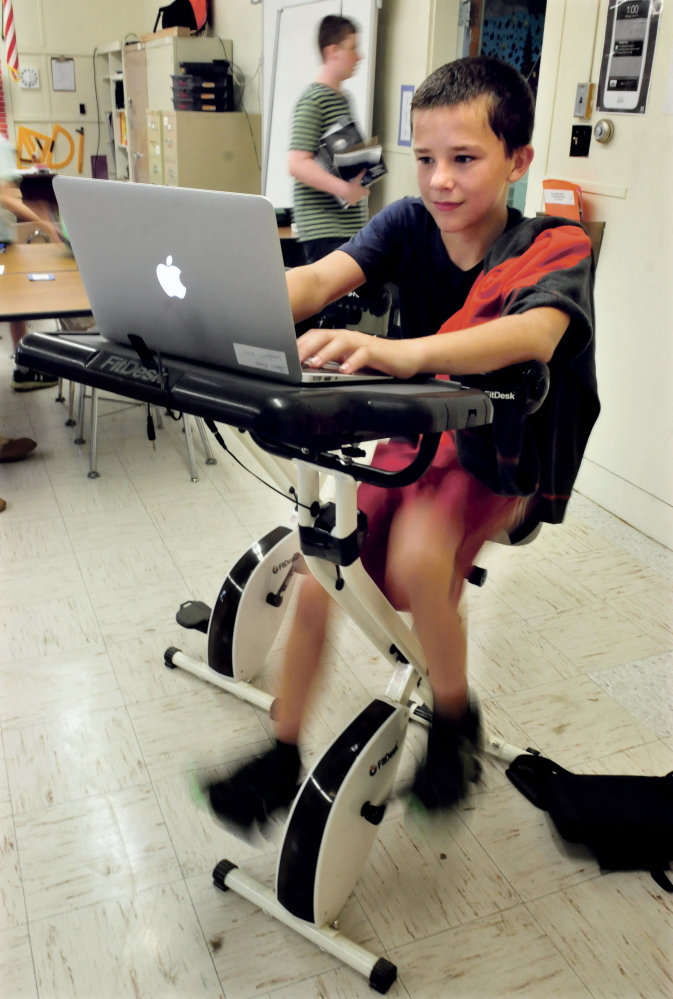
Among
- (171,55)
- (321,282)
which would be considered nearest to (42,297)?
(321,282)

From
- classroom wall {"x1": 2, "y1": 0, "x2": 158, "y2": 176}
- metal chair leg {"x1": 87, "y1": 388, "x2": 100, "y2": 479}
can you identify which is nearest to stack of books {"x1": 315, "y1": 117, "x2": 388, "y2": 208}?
metal chair leg {"x1": 87, "y1": 388, "x2": 100, "y2": 479}

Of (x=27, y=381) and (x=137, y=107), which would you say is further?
(x=137, y=107)

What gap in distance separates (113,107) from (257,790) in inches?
326

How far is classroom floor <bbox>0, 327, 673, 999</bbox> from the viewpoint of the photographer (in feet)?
4.20

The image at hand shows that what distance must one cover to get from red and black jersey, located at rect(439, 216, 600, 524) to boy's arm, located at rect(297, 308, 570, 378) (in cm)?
4

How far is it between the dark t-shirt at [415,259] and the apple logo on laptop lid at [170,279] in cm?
54

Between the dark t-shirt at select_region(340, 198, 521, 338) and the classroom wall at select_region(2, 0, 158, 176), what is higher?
the classroom wall at select_region(2, 0, 158, 176)

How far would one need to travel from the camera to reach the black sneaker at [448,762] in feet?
4.44

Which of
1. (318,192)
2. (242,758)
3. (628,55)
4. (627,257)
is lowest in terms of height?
(242,758)

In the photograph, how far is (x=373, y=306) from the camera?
5.67 ft

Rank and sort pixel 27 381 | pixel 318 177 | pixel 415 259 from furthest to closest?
pixel 27 381, pixel 318 177, pixel 415 259

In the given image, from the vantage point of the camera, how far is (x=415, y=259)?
1418 millimetres

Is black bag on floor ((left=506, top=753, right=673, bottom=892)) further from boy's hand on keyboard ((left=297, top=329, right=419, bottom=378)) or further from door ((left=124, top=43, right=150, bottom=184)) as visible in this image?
door ((left=124, top=43, right=150, bottom=184))

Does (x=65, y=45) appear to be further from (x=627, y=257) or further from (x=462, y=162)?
(x=462, y=162)
